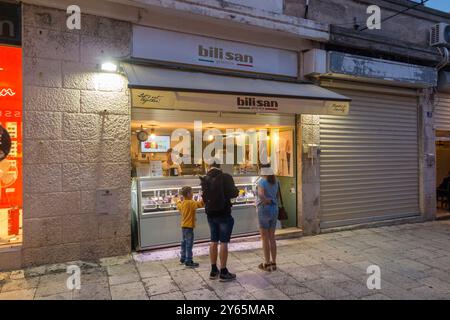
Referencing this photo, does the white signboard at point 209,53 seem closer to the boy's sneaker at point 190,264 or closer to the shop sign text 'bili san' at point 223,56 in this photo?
the shop sign text 'bili san' at point 223,56

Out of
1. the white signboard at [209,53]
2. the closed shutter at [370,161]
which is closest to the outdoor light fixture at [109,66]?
the white signboard at [209,53]

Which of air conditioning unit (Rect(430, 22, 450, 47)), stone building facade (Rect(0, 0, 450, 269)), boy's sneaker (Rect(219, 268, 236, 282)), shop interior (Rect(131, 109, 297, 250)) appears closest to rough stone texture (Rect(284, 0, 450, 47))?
air conditioning unit (Rect(430, 22, 450, 47))

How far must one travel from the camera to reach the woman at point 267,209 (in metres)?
5.00

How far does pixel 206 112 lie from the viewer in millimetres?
6422

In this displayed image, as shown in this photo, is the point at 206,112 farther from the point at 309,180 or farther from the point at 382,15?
the point at 382,15

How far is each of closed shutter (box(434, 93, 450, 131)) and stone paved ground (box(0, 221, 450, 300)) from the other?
4.56m

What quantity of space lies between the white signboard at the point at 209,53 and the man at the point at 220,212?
2.55 metres

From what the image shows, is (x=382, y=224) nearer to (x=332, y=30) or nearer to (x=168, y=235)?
(x=332, y=30)

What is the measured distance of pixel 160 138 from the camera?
814cm

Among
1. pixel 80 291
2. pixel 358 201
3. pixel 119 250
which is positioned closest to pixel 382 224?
pixel 358 201

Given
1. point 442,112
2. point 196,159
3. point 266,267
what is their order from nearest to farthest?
1. point 266,267
2. point 196,159
3. point 442,112

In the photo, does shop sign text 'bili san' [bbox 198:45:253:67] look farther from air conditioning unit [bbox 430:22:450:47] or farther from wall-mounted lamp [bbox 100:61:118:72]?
air conditioning unit [bbox 430:22:450:47]

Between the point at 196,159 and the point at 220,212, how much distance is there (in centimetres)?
341

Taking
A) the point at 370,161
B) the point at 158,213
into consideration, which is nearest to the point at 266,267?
the point at 158,213
